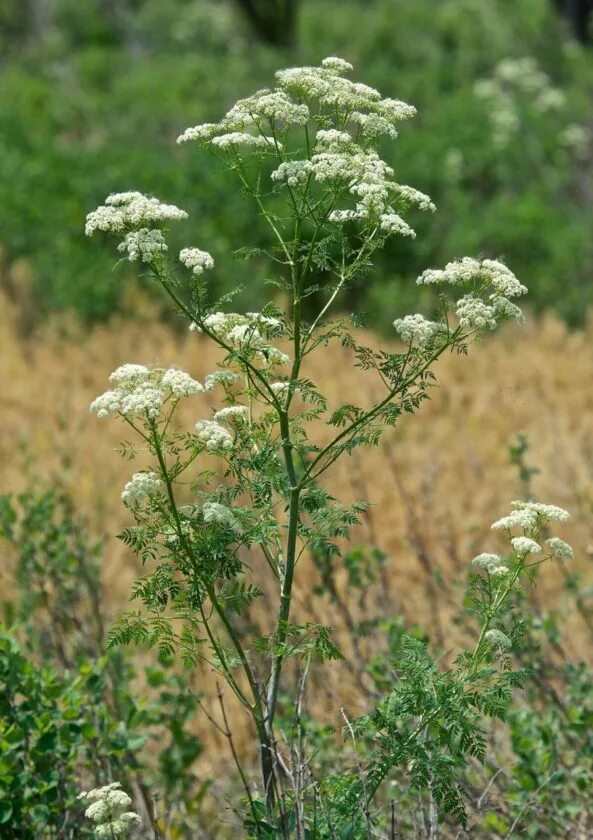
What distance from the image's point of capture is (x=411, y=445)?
7.41m

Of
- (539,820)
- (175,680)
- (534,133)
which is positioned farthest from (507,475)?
(534,133)

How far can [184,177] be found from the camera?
34.9 ft

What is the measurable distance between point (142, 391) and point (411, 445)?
494 centimetres

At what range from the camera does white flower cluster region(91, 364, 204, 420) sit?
2.51m

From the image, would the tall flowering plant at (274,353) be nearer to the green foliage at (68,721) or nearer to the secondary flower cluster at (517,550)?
→ the secondary flower cluster at (517,550)

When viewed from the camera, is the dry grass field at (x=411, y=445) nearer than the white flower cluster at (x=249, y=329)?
No

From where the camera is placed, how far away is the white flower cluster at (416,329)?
266 cm

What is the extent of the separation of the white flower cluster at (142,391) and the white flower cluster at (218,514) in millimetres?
220

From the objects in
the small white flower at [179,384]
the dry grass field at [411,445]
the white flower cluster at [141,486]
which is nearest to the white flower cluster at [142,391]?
the small white flower at [179,384]

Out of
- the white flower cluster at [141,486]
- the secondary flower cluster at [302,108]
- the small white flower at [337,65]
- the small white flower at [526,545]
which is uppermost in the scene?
the small white flower at [337,65]

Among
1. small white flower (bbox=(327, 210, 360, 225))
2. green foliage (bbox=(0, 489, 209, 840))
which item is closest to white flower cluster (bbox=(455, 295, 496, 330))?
small white flower (bbox=(327, 210, 360, 225))

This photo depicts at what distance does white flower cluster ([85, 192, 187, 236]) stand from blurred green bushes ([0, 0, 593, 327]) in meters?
0.70

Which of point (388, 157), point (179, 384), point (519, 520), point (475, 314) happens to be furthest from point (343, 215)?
point (388, 157)

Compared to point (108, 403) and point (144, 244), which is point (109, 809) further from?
point (144, 244)
